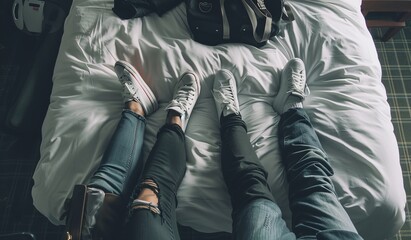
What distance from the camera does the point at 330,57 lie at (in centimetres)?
138

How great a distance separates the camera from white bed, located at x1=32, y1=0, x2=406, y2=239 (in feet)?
3.80

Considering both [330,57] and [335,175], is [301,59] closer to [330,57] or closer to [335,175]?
[330,57]

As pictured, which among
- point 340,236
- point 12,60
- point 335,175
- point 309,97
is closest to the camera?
point 340,236

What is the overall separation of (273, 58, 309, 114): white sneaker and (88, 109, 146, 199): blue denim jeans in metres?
0.44

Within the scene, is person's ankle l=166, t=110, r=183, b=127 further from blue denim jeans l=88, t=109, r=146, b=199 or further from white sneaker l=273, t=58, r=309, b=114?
white sneaker l=273, t=58, r=309, b=114

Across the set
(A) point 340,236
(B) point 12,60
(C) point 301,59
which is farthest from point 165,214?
(B) point 12,60

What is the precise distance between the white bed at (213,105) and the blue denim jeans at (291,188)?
6 cm

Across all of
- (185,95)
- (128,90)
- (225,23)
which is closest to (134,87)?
(128,90)

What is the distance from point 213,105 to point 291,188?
0.39 meters

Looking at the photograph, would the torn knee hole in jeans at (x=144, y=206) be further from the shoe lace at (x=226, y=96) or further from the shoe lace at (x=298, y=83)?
the shoe lace at (x=298, y=83)

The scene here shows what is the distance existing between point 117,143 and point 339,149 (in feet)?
2.12

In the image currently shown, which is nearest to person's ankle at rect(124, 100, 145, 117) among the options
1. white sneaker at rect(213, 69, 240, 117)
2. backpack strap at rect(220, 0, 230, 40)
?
white sneaker at rect(213, 69, 240, 117)

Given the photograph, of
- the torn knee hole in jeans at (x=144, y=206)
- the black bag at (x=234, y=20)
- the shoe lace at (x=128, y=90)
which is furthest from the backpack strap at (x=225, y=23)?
the torn knee hole in jeans at (x=144, y=206)

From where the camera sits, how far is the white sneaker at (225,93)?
4.09 feet
